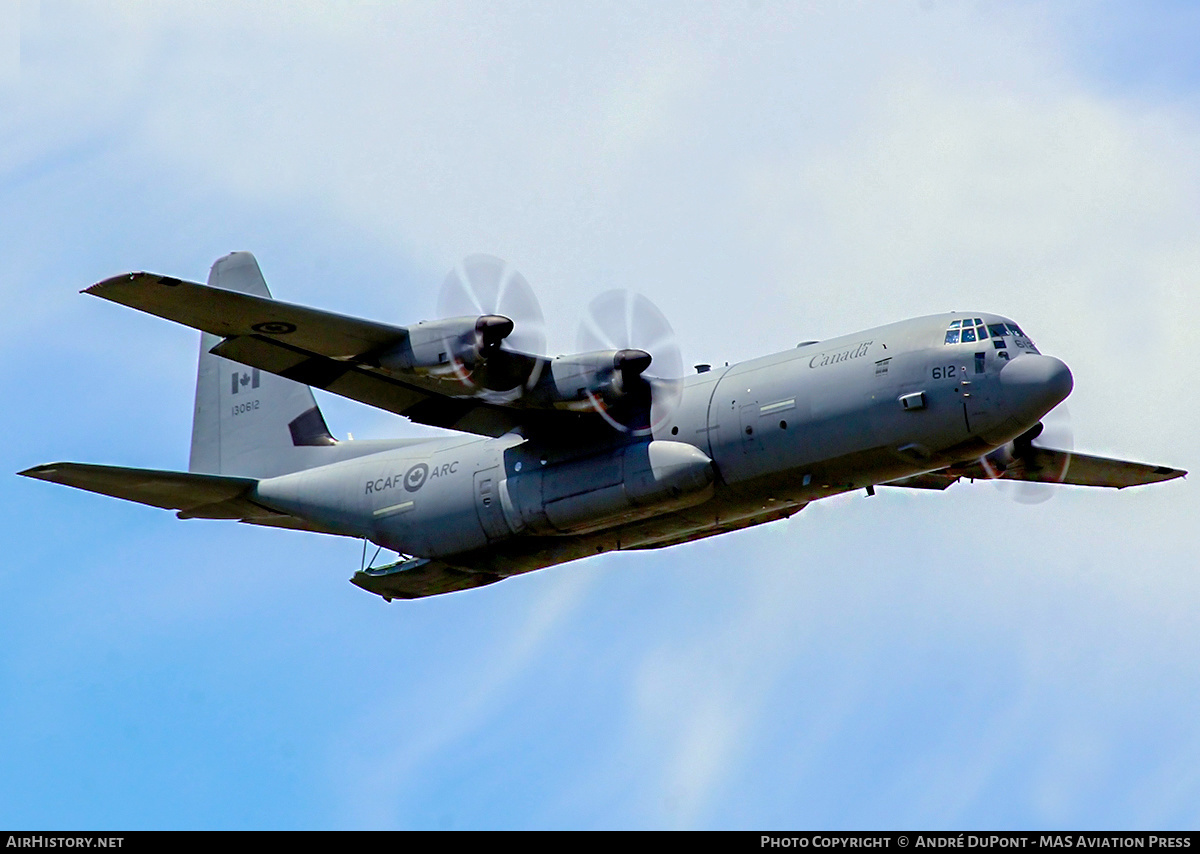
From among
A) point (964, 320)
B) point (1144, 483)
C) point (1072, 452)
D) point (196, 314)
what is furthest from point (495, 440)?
point (1144, 483)

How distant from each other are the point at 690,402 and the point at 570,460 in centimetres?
232

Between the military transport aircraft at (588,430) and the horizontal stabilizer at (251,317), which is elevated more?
the horizontal stabilizer at (251,317)

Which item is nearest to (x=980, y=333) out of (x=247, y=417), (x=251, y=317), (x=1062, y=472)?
(x=1062, y=472)

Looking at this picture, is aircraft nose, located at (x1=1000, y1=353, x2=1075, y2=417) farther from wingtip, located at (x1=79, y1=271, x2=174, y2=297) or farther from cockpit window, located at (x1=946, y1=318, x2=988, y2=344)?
wingtip, located at (x1=79, y1=271, x2=174, y2=297)

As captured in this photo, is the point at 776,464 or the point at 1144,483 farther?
the point at 1144,483

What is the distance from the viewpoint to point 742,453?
1073 inches

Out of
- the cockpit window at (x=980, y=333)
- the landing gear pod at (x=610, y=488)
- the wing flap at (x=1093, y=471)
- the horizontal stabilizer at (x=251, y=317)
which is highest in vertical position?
the horizontal stabilizer at (x=251, y=317)

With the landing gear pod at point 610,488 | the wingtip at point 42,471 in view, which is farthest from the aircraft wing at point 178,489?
the landing gear pod at point 610,488

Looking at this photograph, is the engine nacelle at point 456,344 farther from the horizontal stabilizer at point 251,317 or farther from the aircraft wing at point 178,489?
the aircraft wing at point 178,489

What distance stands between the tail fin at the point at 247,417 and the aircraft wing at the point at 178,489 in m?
1.38

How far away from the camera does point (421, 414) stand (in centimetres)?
2972

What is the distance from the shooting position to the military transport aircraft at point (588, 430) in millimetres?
26281

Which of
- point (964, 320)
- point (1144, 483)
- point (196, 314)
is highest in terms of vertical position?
point (196, 314)

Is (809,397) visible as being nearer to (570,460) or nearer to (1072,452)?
(570,460)
